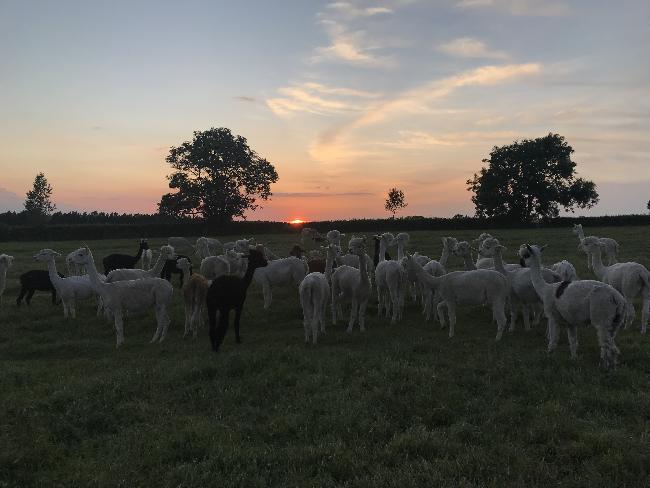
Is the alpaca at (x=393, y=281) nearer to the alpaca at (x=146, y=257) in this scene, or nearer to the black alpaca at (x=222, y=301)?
the black alpaca at (x=222, y=301)

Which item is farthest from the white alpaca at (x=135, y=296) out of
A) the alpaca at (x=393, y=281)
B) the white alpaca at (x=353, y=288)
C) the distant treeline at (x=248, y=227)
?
the distant treeline at (x=248, y=227)

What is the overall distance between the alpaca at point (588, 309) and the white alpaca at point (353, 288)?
4.69 m

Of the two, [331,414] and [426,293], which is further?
[426,293]

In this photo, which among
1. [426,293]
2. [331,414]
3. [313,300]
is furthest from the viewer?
[426,293]

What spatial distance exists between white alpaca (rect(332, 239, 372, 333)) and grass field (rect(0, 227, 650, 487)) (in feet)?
4.77

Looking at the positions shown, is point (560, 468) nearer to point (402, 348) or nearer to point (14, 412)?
point (402, 348)

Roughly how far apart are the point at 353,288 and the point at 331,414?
20.7 feet

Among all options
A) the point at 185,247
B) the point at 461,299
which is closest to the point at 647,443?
the point at 461,299

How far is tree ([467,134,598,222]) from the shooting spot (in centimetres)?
7306

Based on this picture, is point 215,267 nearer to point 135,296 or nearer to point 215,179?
point 135,296

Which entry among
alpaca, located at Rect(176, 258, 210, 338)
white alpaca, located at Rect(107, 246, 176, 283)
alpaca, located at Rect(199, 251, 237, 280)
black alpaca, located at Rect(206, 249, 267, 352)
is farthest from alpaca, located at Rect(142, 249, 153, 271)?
black alpaca, located at Rect(206, 249, 267, 352)

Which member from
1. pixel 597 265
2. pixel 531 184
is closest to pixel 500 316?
pixel 597 265

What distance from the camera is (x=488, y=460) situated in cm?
577

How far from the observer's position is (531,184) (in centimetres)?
7300
